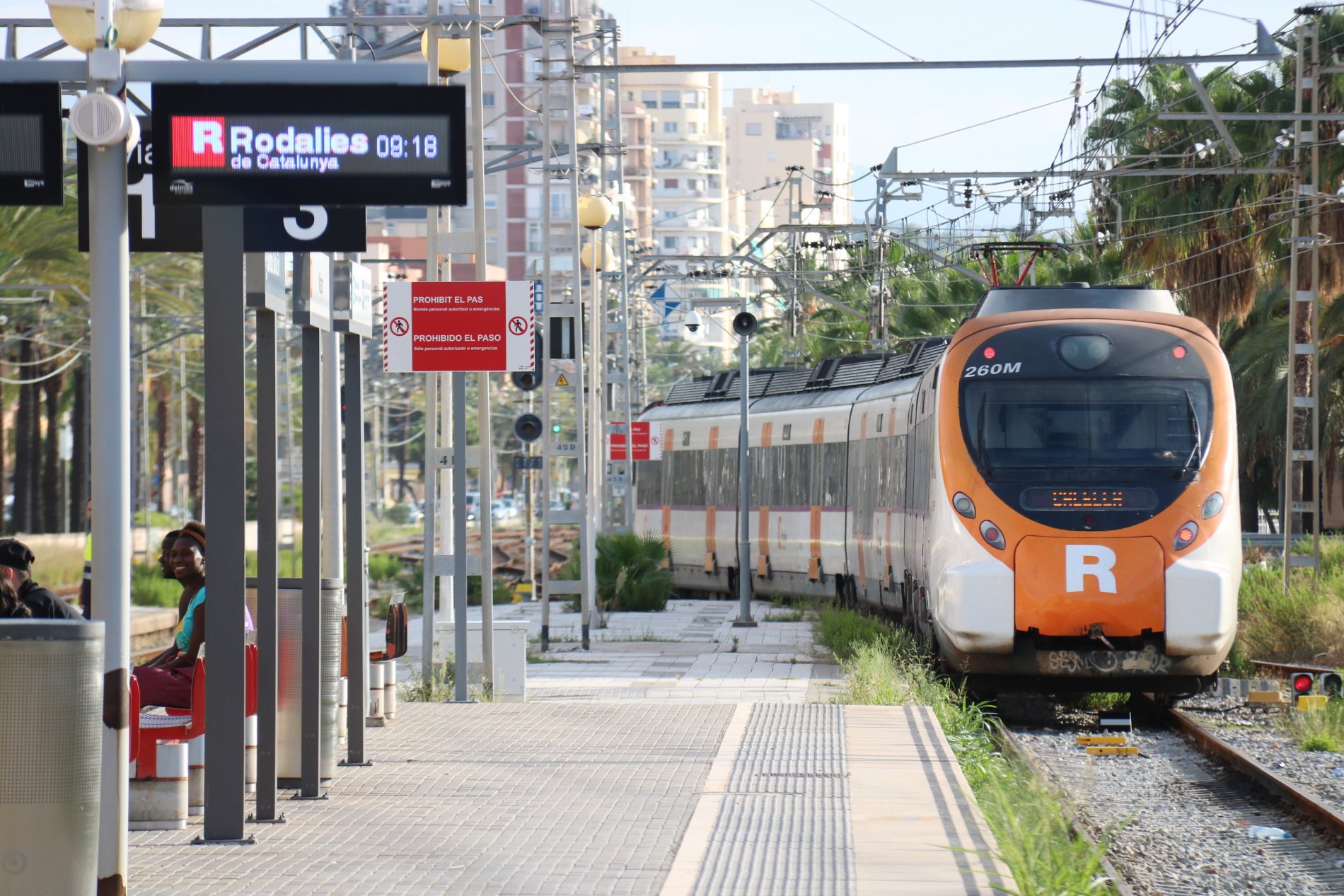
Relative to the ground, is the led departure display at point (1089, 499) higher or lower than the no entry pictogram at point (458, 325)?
lower

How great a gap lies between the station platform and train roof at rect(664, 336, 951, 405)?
805 cm

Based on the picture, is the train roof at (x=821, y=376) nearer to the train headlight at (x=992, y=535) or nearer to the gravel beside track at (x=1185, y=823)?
the train headlight at (x=992, y=535)

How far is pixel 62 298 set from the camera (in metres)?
38.1

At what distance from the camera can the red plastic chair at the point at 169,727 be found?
871 centimetres

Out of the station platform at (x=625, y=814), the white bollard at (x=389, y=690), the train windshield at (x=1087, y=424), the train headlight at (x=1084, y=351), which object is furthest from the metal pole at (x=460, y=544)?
the train headlight at (x=1084, y=351)

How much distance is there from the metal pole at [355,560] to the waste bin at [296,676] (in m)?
0.26

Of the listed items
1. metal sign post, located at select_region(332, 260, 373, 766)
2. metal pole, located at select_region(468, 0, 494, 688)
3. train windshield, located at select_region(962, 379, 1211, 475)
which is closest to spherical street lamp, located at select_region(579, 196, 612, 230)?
metal pole, located at select_region(468, 0, 494, 688)

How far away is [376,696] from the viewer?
13125 millimetres

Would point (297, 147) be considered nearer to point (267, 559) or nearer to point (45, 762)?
point (267, 559)

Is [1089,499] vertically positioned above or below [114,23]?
below

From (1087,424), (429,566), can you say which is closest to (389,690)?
(429,566)

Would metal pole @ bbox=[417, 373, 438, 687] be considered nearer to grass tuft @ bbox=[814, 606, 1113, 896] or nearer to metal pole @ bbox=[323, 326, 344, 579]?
grass tuft @ bbox=[814, 606, 1113, 896]

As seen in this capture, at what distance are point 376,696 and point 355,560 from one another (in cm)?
291

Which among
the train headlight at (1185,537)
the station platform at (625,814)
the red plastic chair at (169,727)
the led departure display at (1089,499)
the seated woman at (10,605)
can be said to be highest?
the led departure display at (1089,499)
